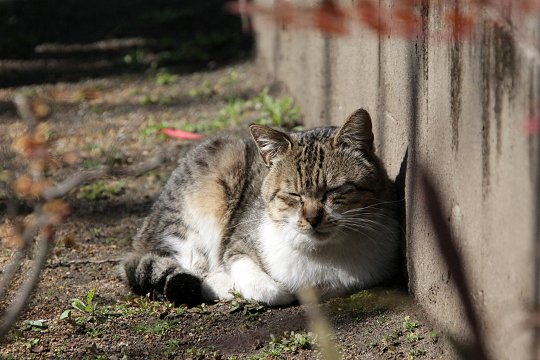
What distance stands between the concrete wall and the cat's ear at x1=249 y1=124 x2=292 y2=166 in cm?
62

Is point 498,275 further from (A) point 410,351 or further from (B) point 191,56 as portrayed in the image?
(B) point 191,56

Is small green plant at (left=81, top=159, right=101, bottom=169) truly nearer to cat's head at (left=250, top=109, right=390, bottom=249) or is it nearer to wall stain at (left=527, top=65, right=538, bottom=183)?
cat's head at (left=250, top=109, right=390, bottom=249)

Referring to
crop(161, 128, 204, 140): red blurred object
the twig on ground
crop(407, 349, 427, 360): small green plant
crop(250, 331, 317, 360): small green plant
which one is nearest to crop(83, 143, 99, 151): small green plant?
crop(161, 128, 204, 140): red blurred object

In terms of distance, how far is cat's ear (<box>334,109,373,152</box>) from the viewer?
16.4 ft

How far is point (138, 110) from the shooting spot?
9727mm

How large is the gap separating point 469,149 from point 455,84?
0.33 meters

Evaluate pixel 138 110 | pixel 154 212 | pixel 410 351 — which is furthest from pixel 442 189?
pixel 138 110

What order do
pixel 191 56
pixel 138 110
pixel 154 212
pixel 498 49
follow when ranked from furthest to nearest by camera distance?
pixel 191 56 < pixel 138 110 < pixel 154 212 < pixel 498 49

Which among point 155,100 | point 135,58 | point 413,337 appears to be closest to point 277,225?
point 413,337

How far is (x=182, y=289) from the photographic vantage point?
5387mm

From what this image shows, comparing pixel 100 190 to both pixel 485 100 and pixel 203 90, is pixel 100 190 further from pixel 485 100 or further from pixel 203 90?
pixel 485 100

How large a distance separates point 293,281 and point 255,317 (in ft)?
1.04

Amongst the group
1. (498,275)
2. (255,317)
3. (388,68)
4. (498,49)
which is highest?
(498,49)

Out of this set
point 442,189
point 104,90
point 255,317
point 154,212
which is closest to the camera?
point 442,189
